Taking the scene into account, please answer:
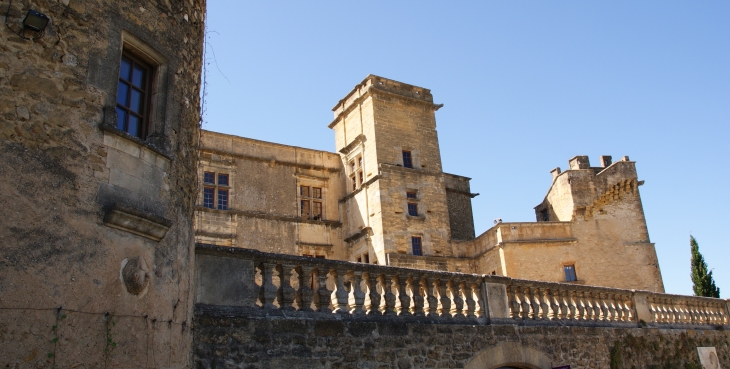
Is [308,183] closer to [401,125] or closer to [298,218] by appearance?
[298,218]

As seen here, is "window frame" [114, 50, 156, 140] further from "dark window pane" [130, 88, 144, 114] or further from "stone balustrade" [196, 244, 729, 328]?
"stone balustrade" [196, 244, 729, 328]

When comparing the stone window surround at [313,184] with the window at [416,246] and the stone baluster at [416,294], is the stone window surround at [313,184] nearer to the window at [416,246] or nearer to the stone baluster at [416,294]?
the window at [416,246]

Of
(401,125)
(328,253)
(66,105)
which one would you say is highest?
(401,125)

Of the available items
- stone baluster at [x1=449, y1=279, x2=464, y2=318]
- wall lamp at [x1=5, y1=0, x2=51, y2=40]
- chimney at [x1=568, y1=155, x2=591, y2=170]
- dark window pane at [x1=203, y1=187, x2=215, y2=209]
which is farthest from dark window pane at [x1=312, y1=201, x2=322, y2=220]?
wall lamp at [x1=5, y1=0, x2=51, y2=40]

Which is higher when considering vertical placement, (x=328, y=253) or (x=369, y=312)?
(x=328, y=253)

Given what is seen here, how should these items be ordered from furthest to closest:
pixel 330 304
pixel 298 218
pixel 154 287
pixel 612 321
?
pixel 298 218 → pixel 612 321 → pixel 330 304 → pixel 154 287

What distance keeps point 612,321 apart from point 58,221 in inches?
371

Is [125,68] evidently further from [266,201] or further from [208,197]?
[266,201]

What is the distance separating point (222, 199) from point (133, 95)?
16879 millimetres

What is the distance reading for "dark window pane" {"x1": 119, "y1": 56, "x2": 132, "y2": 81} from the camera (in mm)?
5805

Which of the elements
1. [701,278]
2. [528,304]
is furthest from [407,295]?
[701,278]

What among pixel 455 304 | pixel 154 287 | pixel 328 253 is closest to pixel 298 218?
pixel 328 253

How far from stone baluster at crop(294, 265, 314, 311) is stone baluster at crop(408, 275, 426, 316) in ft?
5.34

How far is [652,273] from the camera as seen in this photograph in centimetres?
2384
